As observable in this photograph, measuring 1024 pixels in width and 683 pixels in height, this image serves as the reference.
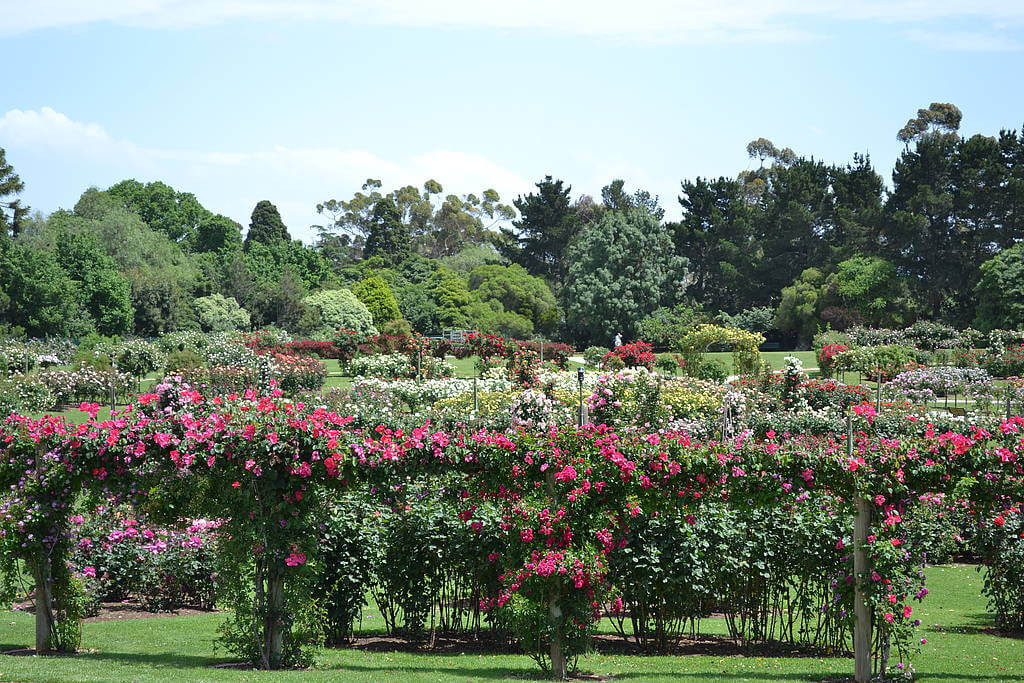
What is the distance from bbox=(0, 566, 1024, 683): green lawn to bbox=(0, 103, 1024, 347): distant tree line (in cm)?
2945

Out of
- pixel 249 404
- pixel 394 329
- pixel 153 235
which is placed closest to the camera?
pixel 249 404

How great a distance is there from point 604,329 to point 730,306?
31.0ft

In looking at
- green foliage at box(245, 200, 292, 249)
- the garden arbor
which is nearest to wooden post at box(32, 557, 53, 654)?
the garden arbor

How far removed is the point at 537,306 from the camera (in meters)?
52.7

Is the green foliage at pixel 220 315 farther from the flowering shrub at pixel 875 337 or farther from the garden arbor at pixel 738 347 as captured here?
the flowering shrub at pixel 875 337

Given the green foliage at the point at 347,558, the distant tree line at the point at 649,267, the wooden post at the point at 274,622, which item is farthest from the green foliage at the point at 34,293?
the wooden post at the point at 274,622

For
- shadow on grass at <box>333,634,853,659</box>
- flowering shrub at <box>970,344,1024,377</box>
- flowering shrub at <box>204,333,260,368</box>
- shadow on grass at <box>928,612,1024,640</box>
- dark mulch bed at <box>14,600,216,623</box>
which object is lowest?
shadow on grass at <box>333,634,853,659</box>

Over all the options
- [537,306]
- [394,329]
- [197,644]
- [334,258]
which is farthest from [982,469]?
[334,258]

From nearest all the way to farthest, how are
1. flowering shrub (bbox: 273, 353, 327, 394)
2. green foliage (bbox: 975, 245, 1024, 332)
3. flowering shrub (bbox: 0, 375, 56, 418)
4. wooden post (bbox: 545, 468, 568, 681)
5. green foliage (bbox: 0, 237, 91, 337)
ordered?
wooden post (bbox: 545, 468, 568, 681) → flowering shrub (bbox: 0, 375, 56, 418) → flowering shrub (bbox: 273, 353, 327, 394) → green foliage (bbox: 975, 245, 1024, 332) → green foliage (bbox: 0, 237, 91, 337)

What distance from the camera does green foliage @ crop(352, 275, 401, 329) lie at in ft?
173

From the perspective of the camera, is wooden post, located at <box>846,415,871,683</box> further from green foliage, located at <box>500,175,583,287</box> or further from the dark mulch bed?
green foliage, located at <box>500,175,583,287</box>

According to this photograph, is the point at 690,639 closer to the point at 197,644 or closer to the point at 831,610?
the point at 831,610

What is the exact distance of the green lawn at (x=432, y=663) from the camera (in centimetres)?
668

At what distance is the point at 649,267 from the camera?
49.3 m
